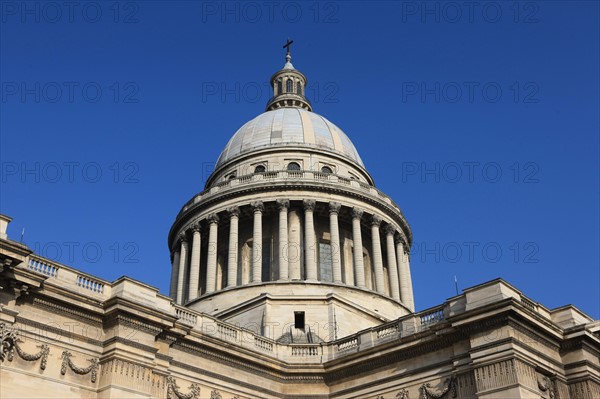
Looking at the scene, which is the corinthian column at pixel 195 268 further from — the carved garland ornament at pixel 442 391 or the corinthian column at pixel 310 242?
the carved garland ornament at pixel 442 391

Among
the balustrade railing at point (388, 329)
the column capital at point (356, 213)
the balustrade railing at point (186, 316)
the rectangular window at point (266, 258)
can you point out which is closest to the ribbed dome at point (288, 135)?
the column capital at point (356, 213)

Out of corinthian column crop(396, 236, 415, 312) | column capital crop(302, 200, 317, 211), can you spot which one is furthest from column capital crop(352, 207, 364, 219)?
corinthian column crop(396, 236, 415, 312)

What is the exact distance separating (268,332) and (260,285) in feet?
13.4

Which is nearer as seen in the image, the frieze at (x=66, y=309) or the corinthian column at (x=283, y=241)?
the frieze at (x=66, y=309)

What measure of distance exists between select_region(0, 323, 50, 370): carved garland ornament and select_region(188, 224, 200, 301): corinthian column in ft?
69.9

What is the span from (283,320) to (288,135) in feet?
59.4

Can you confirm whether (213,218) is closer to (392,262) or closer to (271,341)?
(392,262)

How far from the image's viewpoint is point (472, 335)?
95.1ft

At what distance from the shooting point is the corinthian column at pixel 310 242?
45.1 meters

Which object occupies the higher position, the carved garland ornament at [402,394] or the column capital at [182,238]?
the column capital at [182,238]

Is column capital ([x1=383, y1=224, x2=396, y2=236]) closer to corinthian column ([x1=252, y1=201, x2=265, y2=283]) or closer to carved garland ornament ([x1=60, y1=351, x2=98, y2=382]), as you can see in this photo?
corinthian column ([x1=252, y1=201, x2=265, y2=283])

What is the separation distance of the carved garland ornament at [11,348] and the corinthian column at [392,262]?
27307 mm

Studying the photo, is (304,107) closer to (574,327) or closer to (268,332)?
(268,332)

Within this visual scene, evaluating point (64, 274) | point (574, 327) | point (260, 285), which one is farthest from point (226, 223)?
point (574, 327)
